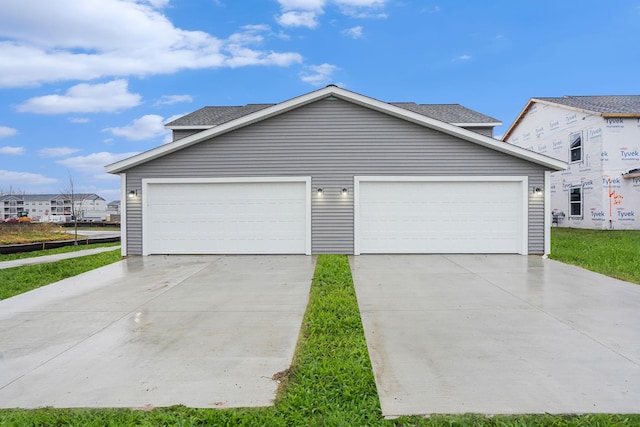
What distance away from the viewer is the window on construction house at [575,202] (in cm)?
1691

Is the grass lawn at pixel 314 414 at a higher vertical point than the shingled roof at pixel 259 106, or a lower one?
lower

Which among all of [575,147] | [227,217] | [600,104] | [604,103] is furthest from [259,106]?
[604,103]

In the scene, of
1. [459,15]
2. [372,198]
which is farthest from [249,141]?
[459,15]

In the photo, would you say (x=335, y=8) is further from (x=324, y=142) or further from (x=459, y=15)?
(x=324, y=142)

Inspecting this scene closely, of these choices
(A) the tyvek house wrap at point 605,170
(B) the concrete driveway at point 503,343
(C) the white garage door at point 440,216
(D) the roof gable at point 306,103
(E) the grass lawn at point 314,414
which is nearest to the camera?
(E) the grass lawn at point 314,414

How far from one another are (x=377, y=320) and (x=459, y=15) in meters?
16.9

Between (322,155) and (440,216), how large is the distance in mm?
3576

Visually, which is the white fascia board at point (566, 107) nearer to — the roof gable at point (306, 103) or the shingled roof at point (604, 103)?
the shingled roof at point (604, 103)

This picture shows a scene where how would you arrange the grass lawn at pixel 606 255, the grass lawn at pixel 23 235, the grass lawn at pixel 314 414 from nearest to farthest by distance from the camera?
the grass lawn at pixel 314 414 < the grass lawn at pixel 606 255 < the grass lawn at pixel 23 235

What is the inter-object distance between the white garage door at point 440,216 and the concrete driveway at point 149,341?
341 centimetres

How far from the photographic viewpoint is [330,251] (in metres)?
9.41

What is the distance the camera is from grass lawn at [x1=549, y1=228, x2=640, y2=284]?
6.84 meters

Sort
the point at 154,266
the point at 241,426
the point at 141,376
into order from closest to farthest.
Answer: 1. the point at 241,426
2. the point at 141,376
3. the point at 154,266

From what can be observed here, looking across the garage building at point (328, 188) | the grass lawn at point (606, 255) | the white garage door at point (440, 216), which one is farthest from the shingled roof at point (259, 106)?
the grass lawn at point (606, 255)
